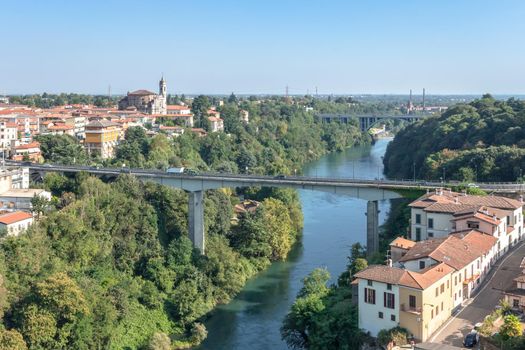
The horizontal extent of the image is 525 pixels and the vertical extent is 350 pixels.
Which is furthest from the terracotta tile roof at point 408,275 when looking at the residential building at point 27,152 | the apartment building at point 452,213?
the residential building at point 27,152

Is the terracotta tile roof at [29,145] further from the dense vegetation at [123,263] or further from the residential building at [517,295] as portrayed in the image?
the residential building at [517,295]

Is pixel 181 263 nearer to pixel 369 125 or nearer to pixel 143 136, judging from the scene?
pixel 143 136

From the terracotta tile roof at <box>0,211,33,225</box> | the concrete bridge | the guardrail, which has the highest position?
the concrete bridge

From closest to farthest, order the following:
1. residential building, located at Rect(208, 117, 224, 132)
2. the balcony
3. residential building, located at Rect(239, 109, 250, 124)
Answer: the balcony < residential building, located at Rect(208, 117, 224, 132) < residential building, located at Rect(239, 109, 250, 124)

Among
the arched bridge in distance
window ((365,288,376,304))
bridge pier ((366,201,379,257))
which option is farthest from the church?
window ((365,288,376,304))

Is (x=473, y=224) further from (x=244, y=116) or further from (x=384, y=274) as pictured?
(x=244, y=116)

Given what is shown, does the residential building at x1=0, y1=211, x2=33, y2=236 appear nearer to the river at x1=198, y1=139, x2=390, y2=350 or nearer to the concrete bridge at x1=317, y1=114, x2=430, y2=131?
the river at x1=198, y1=139, x2=390, y2=350
